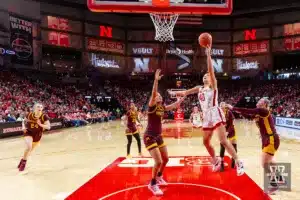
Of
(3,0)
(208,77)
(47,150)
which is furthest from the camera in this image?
(3,0)

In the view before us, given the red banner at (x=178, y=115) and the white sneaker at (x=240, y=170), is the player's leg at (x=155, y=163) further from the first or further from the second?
the red banner at (x=178, y=115)

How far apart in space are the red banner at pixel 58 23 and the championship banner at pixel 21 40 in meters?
5.90

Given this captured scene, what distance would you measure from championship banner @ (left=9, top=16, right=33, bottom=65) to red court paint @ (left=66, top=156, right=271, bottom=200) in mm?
22237

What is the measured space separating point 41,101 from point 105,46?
16.9m

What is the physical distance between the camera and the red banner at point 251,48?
1670 inches

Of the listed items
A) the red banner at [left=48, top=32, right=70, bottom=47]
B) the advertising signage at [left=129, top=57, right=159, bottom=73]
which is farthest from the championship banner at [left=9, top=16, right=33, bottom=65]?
the advertising signage at [left=129, top=57, right=159, bottom=73]

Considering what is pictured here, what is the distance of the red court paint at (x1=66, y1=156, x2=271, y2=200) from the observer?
241 inches

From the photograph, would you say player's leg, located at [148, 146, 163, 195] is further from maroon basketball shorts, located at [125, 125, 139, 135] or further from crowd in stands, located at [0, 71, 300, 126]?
crowd in stands, located at [0, 71, 300, 126]

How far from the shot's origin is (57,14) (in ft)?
120

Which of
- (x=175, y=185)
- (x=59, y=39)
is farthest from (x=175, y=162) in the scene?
(x=59, y=39)

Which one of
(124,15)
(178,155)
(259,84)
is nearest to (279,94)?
(259,84)

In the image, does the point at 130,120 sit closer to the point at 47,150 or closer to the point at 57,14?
the point at 47,150

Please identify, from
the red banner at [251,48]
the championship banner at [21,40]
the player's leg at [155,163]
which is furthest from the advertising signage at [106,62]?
the player's leg at [155,163]

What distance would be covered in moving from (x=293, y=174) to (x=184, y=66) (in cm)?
3624
